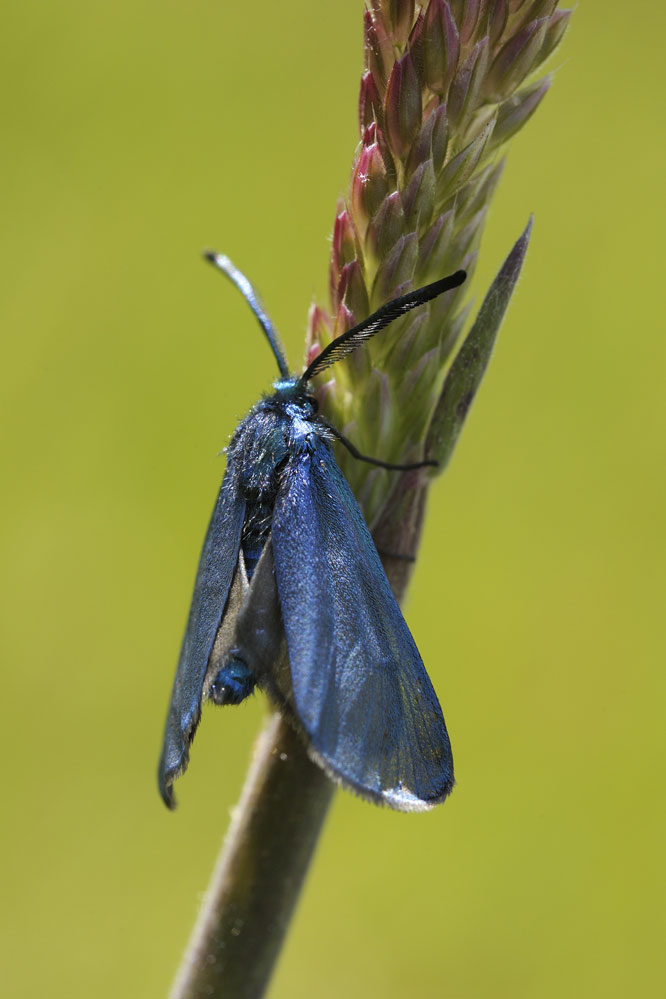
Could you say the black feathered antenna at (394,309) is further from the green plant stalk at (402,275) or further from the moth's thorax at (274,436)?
the moth's thorax at (274,436)

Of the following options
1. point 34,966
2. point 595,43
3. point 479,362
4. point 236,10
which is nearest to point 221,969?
point 479,362

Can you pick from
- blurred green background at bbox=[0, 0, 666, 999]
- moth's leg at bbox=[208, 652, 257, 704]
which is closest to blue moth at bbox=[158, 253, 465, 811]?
moth's leg at bbox=[208, 652, 257, 704]

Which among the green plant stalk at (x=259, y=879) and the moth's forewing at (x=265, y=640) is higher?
the moth's forewing at (x=265, y=640)

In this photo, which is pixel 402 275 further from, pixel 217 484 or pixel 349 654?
pixel 217 484

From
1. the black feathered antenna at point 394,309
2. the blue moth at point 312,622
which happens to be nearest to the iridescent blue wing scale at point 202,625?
the blue moth at point 312,622

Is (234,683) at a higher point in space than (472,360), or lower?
lower

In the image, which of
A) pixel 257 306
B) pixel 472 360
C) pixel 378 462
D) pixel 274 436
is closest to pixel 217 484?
pixel 257 306

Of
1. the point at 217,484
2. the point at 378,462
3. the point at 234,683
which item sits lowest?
the point at 234,683

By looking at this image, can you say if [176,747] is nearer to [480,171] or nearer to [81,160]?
[480,171]
